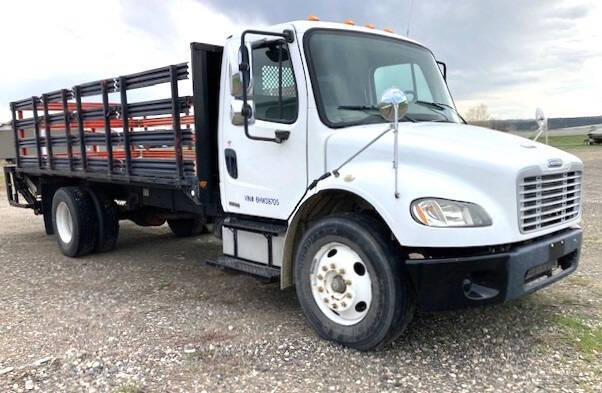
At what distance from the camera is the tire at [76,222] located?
24.3 ft

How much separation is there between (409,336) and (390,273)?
872 millimetres

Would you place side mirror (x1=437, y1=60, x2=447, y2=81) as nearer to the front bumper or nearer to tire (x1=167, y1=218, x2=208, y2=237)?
the front bumper

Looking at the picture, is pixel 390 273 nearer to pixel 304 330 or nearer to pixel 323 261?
pixel 323 261

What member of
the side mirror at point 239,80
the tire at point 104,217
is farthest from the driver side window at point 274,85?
the tire at point 104,217

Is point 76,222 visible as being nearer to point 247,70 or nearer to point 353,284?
point 247,70

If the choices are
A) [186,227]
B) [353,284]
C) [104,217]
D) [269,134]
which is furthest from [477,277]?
[186,227]

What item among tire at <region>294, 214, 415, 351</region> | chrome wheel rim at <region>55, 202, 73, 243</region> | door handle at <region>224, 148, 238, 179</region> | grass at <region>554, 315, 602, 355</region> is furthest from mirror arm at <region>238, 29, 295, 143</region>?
chrome wheel rim at <region>55, 202, 73, 243</region>

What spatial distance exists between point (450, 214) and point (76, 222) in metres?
5.49

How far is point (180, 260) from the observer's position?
24.4 feet

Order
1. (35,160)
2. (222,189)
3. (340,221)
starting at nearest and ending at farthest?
(340,221), (222,189), (35,160)

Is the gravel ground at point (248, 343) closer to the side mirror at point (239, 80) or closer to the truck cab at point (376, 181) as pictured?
the truck cab at point (376, 181)

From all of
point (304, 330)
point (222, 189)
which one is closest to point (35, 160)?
point (222, 189)

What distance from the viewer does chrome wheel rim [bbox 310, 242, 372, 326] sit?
3982mm

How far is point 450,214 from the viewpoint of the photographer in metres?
3.57
